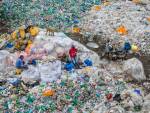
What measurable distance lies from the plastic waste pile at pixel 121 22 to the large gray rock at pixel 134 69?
106cm

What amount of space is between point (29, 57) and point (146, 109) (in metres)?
2.73

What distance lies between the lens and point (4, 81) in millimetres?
8641

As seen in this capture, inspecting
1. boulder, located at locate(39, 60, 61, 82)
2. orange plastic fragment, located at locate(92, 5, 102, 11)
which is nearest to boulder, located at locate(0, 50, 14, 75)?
boulder, located at locate(39, 60, 61, 82)

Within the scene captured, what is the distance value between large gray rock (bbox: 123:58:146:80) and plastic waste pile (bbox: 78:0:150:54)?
1058mm

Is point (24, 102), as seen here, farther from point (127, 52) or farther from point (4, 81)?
point (127, 52)

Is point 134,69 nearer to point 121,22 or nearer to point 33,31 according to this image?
point 33,31

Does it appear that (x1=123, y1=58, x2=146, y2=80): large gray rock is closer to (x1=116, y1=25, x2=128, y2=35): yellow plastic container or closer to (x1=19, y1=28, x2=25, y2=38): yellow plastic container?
(x1=116, y1=25, x2=128, y2=35): yellow plastic container

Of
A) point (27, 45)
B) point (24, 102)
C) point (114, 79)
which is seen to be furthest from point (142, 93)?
point (27, 45)

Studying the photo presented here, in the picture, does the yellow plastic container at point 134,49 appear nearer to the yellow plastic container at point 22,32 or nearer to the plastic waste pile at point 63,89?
the plastic waste pile at point 63,89

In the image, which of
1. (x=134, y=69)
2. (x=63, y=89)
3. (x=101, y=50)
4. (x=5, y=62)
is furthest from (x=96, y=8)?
(x=63, y=89)

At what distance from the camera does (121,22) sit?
1170cm

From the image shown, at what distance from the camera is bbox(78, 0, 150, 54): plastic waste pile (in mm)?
10867

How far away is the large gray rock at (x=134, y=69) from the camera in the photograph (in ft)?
30.0

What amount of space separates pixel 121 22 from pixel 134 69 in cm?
274
